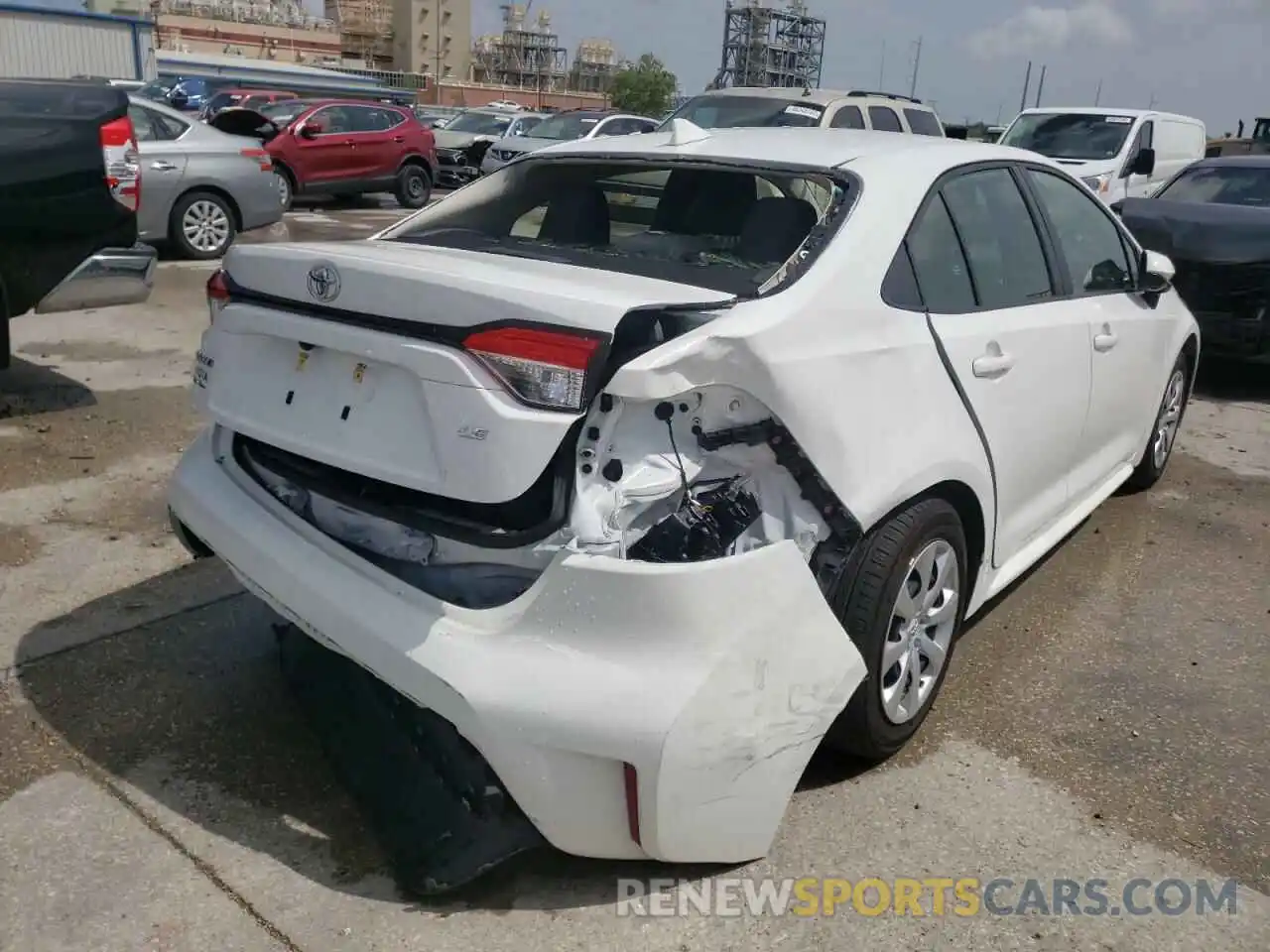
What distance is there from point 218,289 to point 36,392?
3.96 metres

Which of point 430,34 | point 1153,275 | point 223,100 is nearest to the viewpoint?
point 1153,275

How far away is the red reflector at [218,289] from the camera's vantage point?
2.98 m

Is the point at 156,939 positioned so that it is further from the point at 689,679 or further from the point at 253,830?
the point at 689,679

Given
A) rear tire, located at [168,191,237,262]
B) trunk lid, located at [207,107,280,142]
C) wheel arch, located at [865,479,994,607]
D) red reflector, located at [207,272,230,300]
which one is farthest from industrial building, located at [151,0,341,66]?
wheel arch, located at [865,479,994,607]

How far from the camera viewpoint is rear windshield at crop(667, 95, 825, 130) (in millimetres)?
10969

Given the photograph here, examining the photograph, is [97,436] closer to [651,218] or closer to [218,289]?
[218,289]

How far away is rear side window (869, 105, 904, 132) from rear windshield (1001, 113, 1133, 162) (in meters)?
1.56

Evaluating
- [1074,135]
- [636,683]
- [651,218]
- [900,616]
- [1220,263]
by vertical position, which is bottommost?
[900,616]

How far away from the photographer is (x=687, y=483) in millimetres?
2369

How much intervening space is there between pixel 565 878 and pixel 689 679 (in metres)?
0.70

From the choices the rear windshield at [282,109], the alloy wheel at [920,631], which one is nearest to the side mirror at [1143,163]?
the alloy wheel at [920,631]

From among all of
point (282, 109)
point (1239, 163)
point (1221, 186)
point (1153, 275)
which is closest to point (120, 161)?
point (1153, 275)

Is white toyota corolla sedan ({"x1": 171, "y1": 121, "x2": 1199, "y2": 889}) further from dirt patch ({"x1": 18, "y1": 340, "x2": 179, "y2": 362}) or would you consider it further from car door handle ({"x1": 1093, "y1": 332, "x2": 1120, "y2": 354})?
dirt patch ({"x1": 18, "y1": 340, "x2": 179, "y2": 362})

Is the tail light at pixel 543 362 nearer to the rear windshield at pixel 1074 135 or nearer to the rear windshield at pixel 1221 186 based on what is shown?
the rear windshield at pixel 1221 186
